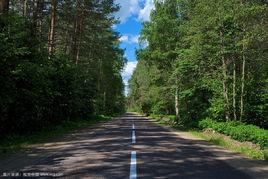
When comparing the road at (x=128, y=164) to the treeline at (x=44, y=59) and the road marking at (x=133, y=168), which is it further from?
the treeline at (x=44, y=59)

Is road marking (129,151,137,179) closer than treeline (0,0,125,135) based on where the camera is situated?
Yes

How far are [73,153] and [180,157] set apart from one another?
11.7 feet

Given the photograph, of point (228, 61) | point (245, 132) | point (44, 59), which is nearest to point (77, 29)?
point (44, 59)

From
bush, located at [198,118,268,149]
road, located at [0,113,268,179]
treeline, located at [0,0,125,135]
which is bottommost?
road, located at [0,113,268,179]

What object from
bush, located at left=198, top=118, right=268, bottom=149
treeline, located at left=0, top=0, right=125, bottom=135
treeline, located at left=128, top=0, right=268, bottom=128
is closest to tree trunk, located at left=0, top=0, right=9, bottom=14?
treeline, located at left=0, top=0, right=125, bottom=135

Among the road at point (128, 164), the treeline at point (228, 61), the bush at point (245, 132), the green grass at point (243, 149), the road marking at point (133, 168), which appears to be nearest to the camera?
the road marking at point (133, 168)

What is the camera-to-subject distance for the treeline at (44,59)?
55.7ft

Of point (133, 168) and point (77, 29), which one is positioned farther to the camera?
point (77, 29)

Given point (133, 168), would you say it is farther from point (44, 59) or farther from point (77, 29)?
point (77, 29)

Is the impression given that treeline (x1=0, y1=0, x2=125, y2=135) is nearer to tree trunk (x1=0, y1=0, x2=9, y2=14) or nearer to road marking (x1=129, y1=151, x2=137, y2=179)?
tree trunk (x1=0, y1=0, x2=9, y2=14)

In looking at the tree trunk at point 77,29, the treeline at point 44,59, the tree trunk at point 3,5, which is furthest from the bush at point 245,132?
the tree trunk at point 77,29

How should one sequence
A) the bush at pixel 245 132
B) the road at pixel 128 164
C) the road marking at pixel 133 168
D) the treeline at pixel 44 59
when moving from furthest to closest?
the treeline at pixel 44 59
the bush at pixel 245 132
the road at pixel 128 164
the road marking at pixel 133 168

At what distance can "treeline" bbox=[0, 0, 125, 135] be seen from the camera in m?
17.0

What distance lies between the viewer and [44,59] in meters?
21.7
